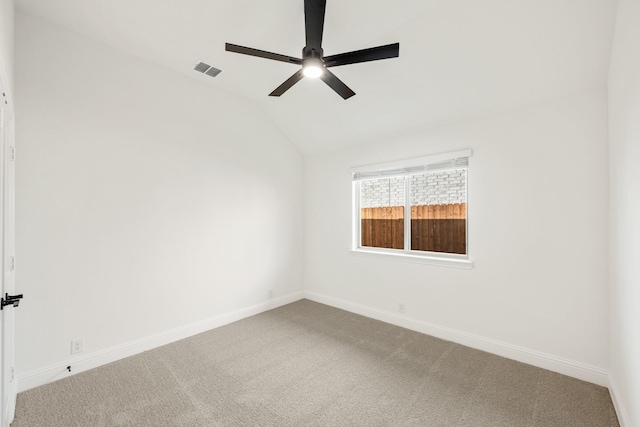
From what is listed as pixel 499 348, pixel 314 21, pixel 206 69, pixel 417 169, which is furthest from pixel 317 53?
pixel 499 348

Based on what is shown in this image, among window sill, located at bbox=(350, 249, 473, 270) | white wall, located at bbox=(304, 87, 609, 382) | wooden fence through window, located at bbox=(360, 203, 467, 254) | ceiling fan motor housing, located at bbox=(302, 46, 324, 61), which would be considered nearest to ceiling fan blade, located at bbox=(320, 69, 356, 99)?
ceiling fan motor housing, located at bbox=(302, 46, 324, 61)

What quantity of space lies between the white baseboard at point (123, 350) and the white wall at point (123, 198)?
5 centimetres

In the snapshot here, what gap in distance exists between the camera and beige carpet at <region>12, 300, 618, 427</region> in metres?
1.90

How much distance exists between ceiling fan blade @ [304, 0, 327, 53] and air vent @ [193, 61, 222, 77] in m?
1.54

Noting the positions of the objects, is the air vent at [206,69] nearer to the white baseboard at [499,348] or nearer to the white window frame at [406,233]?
the white window frame at [406,233]

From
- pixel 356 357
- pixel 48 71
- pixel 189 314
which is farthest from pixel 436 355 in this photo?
pixel 48 71

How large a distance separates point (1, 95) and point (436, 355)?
12.0 ft

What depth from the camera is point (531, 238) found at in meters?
2.58

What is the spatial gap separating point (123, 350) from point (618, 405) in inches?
157

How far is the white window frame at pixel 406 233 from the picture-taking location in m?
3.03

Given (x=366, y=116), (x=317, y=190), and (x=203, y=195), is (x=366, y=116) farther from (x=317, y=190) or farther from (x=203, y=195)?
(x=203, y=195)

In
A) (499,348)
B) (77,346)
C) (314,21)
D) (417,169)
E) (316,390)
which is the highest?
(314,21)

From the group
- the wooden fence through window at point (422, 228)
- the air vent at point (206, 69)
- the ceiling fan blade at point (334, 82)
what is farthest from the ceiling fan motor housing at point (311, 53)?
the wooden fence through window at point (422, 228)

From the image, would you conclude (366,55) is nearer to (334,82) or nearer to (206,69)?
(334,82)
